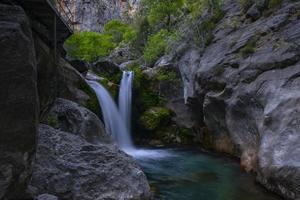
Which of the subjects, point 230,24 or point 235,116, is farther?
point 230,24

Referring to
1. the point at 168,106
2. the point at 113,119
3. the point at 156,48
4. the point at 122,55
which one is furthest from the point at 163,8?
the point at 122,55

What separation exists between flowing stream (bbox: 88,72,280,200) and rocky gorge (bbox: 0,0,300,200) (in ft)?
1.84

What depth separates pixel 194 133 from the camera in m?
21.7

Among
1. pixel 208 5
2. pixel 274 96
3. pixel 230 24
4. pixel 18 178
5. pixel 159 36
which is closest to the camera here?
pixel 18 178

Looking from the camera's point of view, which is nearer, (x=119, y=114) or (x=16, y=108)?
(x=16, y=108)

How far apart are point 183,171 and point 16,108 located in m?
9.41

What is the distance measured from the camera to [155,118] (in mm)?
22594

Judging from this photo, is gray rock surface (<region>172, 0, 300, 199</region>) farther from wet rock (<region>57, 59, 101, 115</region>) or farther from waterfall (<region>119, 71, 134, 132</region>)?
wet rock (<region>57, 59, 101, 115</region>)

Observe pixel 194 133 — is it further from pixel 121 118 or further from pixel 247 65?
pixel 247 65

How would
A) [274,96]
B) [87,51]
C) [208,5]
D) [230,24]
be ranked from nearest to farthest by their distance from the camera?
[274,96], [230,24], [208,5], [87,51]

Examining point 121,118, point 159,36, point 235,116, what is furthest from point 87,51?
point 235,116

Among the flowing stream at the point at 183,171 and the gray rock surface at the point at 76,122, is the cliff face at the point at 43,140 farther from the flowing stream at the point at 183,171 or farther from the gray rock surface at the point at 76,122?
the flowing stream at the point at 183,171

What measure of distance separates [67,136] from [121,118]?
1320 centimetres

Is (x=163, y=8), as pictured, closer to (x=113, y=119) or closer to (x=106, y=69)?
(x=106, y=69)
